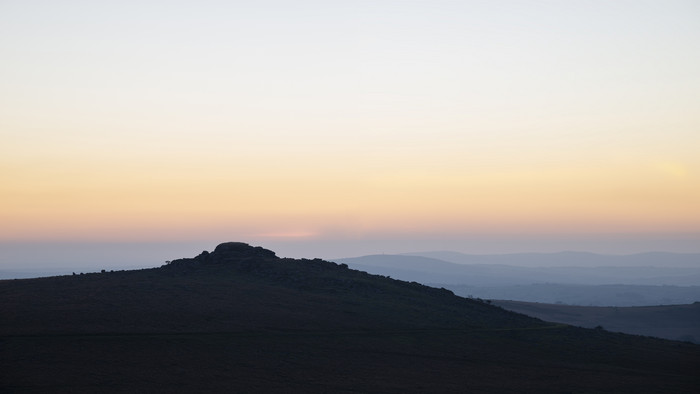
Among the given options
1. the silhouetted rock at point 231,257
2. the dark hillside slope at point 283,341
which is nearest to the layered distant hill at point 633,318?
the dark hillside slope at point 283,341

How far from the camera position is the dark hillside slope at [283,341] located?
159 feet

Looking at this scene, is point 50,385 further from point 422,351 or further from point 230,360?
point 422,351

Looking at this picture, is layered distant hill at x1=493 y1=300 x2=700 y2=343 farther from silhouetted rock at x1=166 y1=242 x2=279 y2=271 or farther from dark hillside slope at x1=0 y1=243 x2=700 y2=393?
silhouetted rock at x1=166 y1=242 x2=279 y2=271

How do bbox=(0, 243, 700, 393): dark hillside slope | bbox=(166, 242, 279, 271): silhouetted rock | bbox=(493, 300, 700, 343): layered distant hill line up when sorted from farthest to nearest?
bbox=(493, 300, 700, 343): layered distant hill < bbox=(166, 242, 279, 271): silhouetted rock < bbox=(0, 243, 700, 393): dark hillside slope

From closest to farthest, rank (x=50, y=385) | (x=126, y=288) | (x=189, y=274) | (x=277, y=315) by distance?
(x=50, y=385)
(x=277, y=315)
(x=126, y=288)
(x=189, y=274)

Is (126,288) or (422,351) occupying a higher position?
(126,288)

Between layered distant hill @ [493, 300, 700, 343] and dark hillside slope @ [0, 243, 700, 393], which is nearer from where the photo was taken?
dark hillside slope @ [0, 243, 700, 393]

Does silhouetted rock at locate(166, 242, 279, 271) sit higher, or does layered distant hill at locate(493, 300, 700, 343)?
silhouetted rock at locate(166, 242, 279, 271)

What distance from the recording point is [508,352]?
63.5 m

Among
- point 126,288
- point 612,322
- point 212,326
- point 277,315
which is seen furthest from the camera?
point 612,322

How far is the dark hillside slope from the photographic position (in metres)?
48.5

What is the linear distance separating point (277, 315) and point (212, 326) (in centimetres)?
766

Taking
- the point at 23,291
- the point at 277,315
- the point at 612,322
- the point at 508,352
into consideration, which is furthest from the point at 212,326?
the point at 612,322

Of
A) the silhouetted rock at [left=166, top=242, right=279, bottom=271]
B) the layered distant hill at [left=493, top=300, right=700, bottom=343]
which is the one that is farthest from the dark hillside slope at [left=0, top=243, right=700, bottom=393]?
the layered distant hill at [left=493, top=300, right=700, bottom=343]
